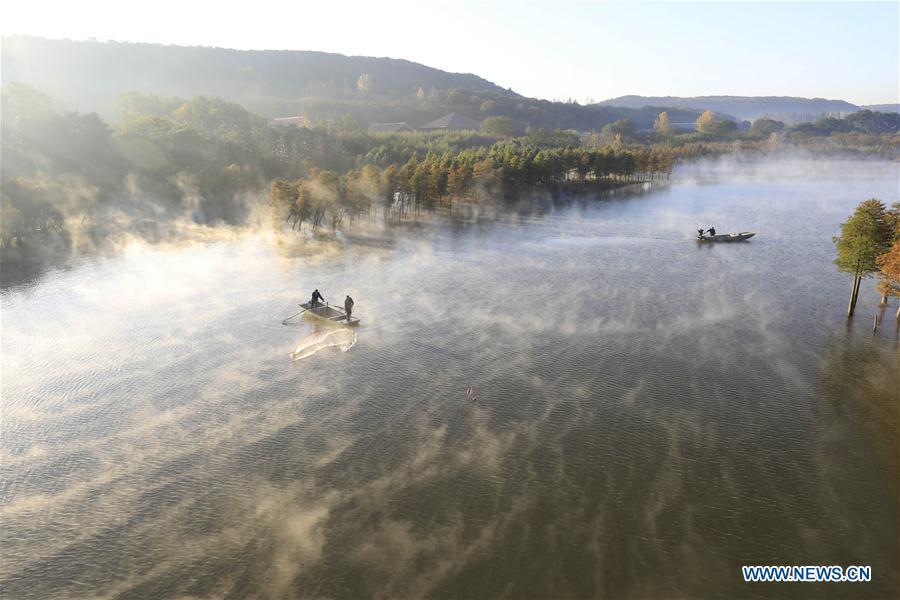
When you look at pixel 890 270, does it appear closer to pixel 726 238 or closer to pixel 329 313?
pixel 726 238

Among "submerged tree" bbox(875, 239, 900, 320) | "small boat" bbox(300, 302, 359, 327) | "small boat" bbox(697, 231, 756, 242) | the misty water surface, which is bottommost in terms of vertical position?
the misty water surface

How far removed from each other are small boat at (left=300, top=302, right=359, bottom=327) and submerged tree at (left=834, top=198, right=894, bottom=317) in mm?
36014

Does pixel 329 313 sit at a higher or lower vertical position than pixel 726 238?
lower

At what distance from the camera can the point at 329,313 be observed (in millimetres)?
39812

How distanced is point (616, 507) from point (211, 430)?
17807mm

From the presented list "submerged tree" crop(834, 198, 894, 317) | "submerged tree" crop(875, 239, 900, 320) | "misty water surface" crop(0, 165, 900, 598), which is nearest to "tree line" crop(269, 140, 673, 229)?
"misty water surface" crop(0, 165, 900, 598)

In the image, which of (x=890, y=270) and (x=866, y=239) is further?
(x=866, y=239)

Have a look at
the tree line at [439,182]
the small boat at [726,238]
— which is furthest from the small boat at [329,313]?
the small boat at [726,238]

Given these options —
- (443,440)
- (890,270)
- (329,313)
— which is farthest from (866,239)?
(329,313)

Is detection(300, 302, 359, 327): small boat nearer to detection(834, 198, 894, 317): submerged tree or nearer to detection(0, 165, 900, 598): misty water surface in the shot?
detection(0, 165, 900, 598): misty water surface

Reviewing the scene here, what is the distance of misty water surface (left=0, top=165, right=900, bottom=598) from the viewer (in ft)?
60.3

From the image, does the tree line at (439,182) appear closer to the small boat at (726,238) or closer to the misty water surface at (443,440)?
the misty water surface at (443,440)

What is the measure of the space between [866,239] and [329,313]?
38406 mm

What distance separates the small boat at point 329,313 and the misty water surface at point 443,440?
4.18 ft
